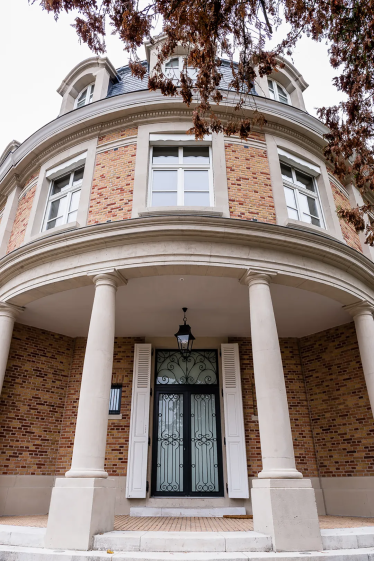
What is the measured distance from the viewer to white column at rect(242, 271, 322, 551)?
497cm

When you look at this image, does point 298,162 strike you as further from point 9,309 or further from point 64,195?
point 9,309

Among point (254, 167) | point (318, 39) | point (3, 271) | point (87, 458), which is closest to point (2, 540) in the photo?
point (87, 458)

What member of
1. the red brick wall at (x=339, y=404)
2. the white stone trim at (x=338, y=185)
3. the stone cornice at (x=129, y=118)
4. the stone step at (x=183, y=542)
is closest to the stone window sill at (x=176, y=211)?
the stone cornice at (x=129, y=118)

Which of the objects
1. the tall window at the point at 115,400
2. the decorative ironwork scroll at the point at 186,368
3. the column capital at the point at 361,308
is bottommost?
the tall window at the point at 115,400

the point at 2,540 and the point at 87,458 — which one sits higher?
the point at 87,458

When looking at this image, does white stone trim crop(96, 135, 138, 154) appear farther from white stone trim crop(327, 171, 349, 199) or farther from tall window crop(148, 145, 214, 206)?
white stone trim crop(327, 171, 349, 199)

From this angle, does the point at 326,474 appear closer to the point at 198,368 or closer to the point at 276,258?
the point at 198,368

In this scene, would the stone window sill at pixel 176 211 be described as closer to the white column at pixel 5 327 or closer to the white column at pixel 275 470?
the white column at pixel 275 470

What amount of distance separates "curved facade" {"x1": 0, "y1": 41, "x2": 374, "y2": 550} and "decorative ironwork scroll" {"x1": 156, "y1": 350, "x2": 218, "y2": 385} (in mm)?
35

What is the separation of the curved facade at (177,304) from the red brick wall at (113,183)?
5 centimetres

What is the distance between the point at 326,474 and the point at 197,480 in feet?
9.52

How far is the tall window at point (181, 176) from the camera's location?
25.9 feet

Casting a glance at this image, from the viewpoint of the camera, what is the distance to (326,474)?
348 inches

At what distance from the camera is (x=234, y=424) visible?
8750mm
